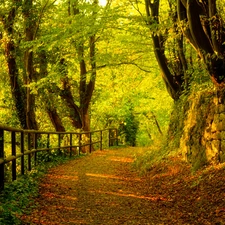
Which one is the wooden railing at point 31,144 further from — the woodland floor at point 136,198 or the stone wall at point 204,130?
the stone wall at point 204,130

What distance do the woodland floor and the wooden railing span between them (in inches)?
33.4

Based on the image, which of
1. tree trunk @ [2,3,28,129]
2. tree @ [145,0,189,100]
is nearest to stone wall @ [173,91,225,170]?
tree @ [145,0,189,100]

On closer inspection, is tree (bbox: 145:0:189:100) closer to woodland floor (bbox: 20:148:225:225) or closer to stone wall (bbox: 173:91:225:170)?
stone wall (bbox: 173:91:225:170)

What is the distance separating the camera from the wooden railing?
7.49 m

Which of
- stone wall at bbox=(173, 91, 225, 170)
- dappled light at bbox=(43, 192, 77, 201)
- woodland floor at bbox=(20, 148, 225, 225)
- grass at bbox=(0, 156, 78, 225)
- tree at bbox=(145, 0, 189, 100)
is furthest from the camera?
tree at bbox=(145, 0, 189, 100)

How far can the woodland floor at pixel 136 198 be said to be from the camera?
6194mm

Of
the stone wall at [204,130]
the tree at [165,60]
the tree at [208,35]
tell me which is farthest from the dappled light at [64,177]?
the tree at [165,60]

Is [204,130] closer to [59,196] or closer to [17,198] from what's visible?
[59,196]

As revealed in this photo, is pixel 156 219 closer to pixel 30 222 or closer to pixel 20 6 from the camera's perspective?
pixel 30 222

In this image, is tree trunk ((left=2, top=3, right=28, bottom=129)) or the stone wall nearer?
the stone wall

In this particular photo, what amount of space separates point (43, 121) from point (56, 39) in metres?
9.30

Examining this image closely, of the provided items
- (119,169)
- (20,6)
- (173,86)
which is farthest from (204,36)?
(20,6)

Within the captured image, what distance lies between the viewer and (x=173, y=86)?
1366 centimetres

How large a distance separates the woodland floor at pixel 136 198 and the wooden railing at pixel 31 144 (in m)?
0.85
